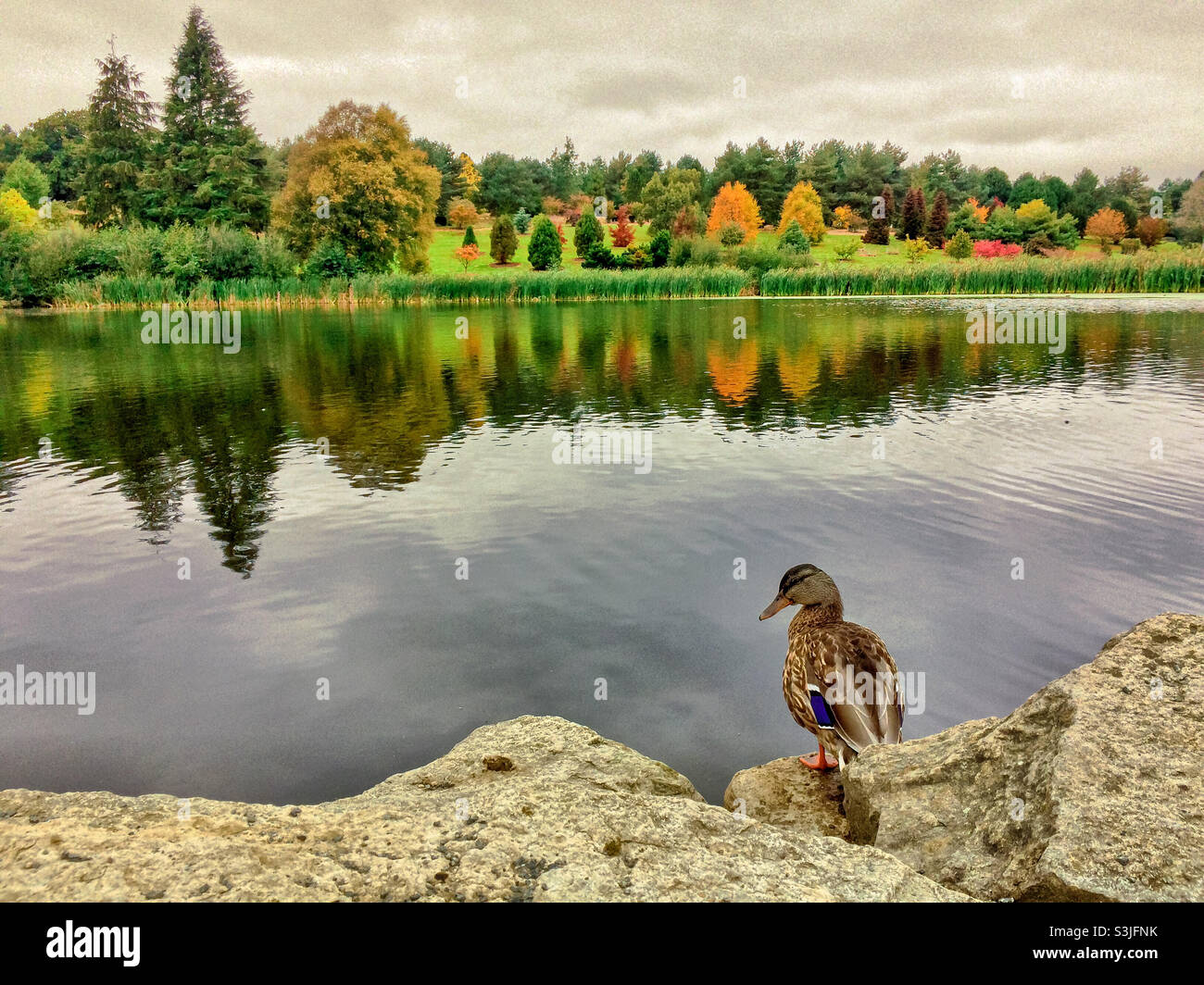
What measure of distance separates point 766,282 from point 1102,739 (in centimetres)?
6036

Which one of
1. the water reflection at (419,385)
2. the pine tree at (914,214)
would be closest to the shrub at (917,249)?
the pine tree at (914,214)

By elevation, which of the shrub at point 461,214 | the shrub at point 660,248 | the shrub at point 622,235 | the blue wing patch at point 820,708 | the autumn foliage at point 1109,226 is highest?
the shrub at point 461,214

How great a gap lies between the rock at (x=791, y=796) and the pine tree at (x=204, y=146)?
72.6 metres

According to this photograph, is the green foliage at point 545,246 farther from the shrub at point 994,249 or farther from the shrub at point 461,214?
the shrub at point 994,249

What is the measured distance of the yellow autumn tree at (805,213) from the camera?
9550 centimetres

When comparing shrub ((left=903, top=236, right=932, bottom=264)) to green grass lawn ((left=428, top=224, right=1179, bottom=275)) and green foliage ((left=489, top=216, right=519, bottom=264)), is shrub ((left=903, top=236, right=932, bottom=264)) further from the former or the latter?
green foliage ((left=489, top=216, right=519, bottom=264))

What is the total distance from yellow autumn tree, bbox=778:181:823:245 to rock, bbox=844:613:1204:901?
96346 millimetres

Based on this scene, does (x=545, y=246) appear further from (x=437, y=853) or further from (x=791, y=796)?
(x=437, y=853)

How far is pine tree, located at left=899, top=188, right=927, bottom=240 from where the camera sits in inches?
3789

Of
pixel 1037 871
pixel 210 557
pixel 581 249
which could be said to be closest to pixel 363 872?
pixel 1037 871

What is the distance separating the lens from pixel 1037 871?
2.56m

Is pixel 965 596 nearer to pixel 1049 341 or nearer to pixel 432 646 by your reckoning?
pixel 432 646

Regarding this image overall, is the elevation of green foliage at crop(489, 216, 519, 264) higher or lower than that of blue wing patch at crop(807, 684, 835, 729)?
higher

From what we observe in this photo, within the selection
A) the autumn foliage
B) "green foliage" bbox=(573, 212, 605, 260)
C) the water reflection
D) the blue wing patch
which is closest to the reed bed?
the water reflection
